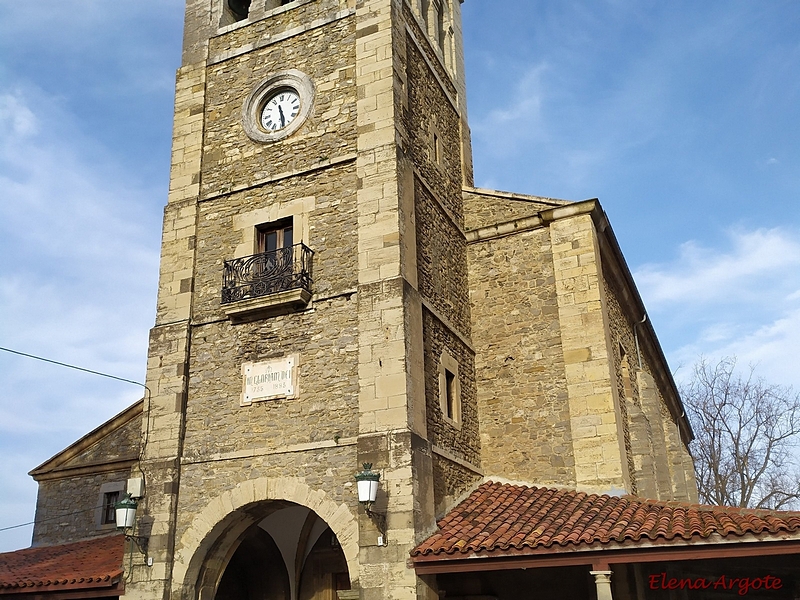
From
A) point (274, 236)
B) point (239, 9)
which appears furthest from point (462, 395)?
point (239, 9)

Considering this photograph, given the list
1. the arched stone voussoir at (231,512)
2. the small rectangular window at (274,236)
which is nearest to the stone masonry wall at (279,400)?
the arched stone voussoir at (231,512)

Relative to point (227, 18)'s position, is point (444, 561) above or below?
below

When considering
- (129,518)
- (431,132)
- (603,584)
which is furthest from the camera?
(431,132)

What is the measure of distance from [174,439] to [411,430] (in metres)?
3.92

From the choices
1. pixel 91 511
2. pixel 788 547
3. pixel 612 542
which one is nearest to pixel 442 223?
pixel 612 542

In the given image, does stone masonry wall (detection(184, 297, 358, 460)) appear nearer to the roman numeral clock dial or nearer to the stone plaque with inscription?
the stone plaque with inscription

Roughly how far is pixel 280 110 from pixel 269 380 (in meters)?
4.86

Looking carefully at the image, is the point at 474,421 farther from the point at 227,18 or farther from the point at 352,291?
the point at 227,18

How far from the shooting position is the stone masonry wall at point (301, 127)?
505 inches

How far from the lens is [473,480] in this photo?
12.6 m

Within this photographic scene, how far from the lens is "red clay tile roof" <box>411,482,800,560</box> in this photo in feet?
28.8

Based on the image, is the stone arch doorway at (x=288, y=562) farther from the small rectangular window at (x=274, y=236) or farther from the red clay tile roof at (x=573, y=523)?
the small rectangular window at (x=274, y=236)

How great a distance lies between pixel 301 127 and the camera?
13.1 metres

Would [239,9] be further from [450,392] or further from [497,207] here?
[450,392]
